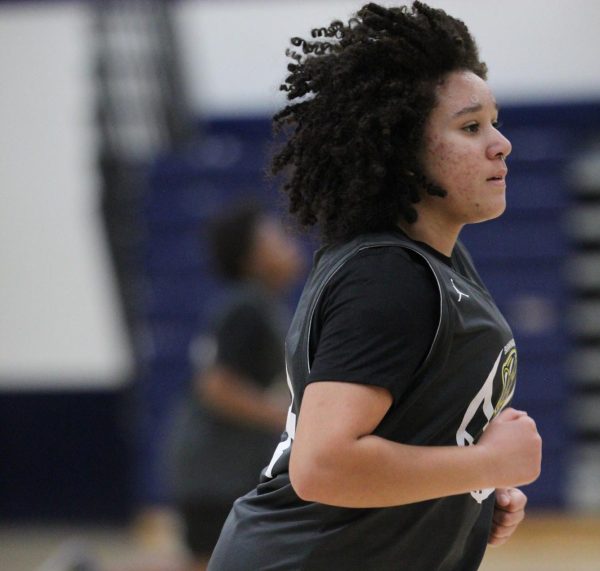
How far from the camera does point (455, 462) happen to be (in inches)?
66.2

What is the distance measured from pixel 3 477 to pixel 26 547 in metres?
0.76

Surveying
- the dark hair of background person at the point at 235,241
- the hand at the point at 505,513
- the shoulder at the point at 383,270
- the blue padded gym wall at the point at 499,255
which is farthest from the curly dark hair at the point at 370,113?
the blue padded gym wall at the point at 499,255

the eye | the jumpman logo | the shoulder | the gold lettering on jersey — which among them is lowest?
the gold lettering on jersey

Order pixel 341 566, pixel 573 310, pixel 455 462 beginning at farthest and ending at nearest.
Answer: pixel 573 310, pixel 341 566, pixel 455 462

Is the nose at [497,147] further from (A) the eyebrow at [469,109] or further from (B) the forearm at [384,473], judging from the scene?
(B) the forearm at [384,473]

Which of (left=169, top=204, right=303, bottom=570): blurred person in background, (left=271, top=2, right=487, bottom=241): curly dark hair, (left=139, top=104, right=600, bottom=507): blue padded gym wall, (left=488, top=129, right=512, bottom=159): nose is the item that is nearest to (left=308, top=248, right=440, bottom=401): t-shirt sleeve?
(left=271, top=2, right=487, bottom=241): curly dark hair

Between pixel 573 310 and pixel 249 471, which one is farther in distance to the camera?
pixel 573 310

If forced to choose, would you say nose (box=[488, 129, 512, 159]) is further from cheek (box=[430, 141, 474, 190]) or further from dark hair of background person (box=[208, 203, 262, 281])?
dark hair of background person (box=[208, 203, 262, 281])

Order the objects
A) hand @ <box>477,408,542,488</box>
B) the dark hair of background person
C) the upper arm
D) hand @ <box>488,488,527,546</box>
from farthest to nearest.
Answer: the dark hair of background person < hand @ <box>488,488,527,546</box> < hand @ <box>477,408,542,488</box> < the upper arm

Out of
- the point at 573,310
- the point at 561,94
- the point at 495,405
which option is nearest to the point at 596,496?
the point at 573,310

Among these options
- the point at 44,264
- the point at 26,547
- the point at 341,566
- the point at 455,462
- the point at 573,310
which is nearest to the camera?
the point at 455,462

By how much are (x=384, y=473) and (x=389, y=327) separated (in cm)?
21

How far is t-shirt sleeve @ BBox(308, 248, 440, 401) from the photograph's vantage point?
1.64 meters

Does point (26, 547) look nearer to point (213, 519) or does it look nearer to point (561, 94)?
point (213, 519)
